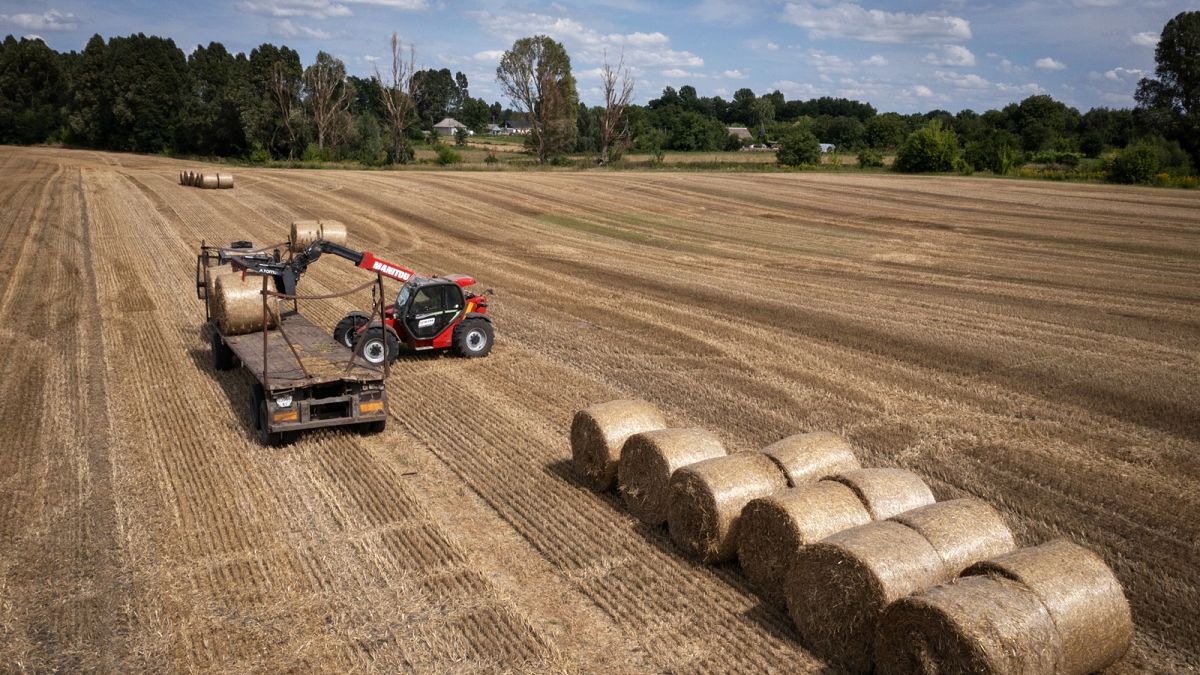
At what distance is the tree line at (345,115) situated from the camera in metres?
66.6

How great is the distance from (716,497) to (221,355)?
33.4ft

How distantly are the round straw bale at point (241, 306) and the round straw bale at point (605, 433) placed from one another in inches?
249

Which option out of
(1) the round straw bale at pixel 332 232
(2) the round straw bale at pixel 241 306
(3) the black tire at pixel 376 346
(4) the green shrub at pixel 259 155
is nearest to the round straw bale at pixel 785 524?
(3) the black tire at pixel 376 346

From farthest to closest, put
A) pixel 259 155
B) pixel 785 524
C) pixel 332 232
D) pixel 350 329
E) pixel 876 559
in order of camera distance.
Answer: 1. pixel 259 155
2. pixel 332 232
3. pixel 350 329
4. pixel 785 524
5. pixel 876 559

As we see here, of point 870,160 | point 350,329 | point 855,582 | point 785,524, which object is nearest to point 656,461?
point 785,524

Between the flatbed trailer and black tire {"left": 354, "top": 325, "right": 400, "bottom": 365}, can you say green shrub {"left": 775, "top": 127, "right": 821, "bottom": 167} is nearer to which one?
black tire {"left": 354, "top": 325, "right": 400, "bottom": 365}

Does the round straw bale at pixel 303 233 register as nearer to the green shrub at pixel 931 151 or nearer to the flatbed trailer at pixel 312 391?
the flatbed trailer at pixel 312 391

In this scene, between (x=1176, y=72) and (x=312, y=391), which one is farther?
(x=1176, y=72)

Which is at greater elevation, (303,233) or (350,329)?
(303,233)

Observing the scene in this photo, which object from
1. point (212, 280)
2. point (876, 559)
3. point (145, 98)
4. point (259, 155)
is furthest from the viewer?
point (145, 98)

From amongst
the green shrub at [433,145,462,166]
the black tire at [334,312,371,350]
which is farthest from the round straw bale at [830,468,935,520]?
the green shrub at [433,145,462,166]

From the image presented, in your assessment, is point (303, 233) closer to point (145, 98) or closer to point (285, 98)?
point (285, 98)

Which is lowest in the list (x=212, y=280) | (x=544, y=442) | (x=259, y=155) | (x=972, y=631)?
(x=544, y=442)

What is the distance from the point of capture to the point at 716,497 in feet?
28.0
